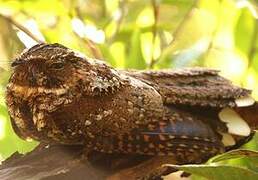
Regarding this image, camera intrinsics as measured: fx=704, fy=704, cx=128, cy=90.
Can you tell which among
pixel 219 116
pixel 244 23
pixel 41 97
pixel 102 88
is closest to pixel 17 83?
pixel 41 97

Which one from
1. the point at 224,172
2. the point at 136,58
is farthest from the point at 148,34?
the point at 224,172

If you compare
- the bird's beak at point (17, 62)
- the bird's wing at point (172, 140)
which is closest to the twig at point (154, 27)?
the bird's wing at point (172, 140)

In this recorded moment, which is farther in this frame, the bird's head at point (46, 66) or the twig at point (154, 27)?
the twig at point (154, 27)

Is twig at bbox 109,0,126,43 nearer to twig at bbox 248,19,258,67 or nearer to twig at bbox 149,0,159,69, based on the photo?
twig at bbox 149,0,159,69

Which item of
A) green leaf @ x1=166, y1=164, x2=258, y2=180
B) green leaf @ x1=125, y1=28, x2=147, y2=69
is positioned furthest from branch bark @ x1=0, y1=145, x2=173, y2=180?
green leaf @ x1=125, y1=28, x2=147, y2=69

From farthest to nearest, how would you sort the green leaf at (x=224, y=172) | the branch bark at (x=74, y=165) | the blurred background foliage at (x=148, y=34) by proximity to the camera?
the blurred background foliage at (x=148, y=34) → the branch bark at (x=74, y=165) → the green leaf at (x=224, y=172)

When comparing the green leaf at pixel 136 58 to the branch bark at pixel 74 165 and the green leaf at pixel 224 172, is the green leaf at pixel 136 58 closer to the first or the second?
the branch bark at pixel 74 165

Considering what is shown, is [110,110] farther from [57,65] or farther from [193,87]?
[193,87]

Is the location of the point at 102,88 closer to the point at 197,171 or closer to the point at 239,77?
the point at 197,171
